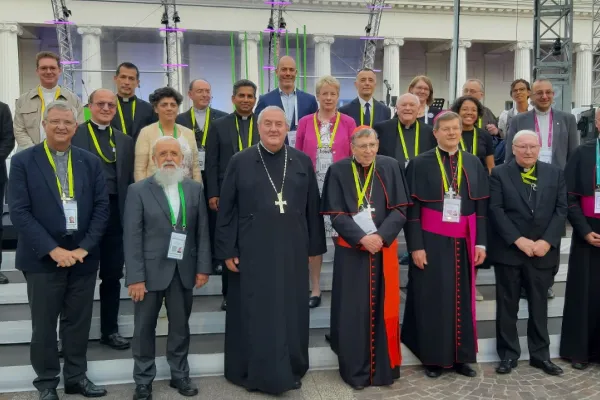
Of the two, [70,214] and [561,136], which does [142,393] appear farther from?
[561,136]

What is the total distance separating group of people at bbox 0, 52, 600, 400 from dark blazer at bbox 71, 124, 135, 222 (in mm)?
13

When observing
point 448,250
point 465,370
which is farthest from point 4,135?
point 465,370

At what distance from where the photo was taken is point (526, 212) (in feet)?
14.5

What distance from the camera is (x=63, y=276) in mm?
3818

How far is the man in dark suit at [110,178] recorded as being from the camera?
4.57 metres

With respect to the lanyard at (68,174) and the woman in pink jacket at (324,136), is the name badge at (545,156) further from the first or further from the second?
the lanyard at (68,174)

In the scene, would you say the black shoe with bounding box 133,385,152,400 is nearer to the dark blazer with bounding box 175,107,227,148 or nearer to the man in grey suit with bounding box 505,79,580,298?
the dark blazer with bounding box 175,107,227,148

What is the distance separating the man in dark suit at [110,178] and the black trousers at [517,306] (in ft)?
10.1

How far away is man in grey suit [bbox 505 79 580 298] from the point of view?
18.4ft

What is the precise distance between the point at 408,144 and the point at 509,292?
5.55ft

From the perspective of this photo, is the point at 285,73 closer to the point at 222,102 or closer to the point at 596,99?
the point at 596,99

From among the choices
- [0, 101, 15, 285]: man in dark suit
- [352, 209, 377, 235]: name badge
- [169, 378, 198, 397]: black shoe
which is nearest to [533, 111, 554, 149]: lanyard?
[352, 209, 377, 235]: name badge

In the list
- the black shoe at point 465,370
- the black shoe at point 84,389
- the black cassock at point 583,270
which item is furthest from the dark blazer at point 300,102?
the black shoe at point 84,389

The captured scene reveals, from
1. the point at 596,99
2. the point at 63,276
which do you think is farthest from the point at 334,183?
the point at 596,99
